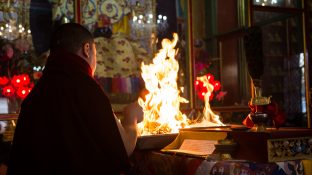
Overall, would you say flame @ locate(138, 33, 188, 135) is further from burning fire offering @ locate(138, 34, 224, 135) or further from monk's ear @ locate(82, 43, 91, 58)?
monk's ear @ locate(82, 43, 91, 58)

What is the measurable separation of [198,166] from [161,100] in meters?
1.69

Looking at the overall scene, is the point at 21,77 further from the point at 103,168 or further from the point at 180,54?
the point at 103,168

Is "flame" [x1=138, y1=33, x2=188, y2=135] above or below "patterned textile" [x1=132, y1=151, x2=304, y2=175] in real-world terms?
above

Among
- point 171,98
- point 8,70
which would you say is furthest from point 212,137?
point 8,70

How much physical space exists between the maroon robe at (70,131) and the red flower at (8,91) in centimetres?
316

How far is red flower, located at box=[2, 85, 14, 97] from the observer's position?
186 inches

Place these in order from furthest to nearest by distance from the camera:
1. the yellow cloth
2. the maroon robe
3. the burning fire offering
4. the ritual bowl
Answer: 1. the yellow cloth
2. the burning fire offering
3. the ritual bowl
4. the maroon robe

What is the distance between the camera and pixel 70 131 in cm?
168

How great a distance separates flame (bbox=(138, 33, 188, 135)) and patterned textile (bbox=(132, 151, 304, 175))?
0.57 meters

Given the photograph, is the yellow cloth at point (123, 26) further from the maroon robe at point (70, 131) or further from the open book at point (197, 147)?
the maroon robe at point (70, 131)

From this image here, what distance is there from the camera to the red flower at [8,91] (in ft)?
15.5

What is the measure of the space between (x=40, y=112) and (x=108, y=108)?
28 cm

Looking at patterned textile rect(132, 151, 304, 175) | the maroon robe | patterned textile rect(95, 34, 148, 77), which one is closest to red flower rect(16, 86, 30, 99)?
patterned textile rect(95, 34, 148, 77)

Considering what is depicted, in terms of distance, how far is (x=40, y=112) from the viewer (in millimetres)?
1727
